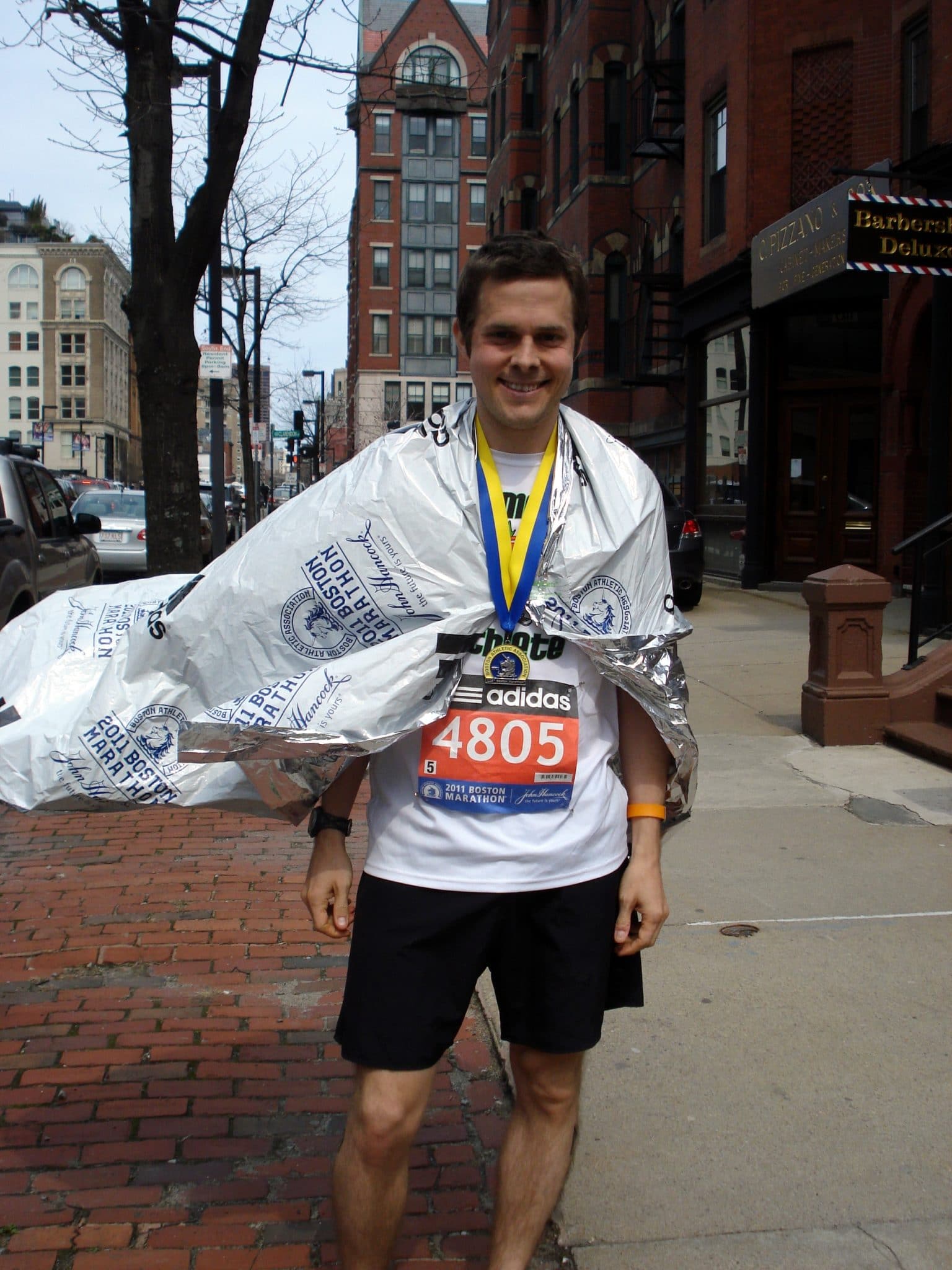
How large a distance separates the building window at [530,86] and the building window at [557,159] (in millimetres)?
3125

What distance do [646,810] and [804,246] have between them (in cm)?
1346

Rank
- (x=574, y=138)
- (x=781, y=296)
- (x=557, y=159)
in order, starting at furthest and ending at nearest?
(x=557, y=159), (x=574, y=138), (x=781, y=296)

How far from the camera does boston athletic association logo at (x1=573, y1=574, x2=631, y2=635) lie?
91.4 inches

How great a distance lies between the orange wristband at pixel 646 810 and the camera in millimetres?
2455

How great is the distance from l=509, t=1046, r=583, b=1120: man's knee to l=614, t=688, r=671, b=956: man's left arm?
0.23 metres

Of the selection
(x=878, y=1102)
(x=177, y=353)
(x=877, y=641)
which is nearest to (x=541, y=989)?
A: (x=878, y=1102)

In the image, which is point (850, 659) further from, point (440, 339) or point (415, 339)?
point (440, 339)

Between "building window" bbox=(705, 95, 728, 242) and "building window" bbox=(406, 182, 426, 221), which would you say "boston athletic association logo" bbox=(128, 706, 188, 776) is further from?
"building window" bbox=(406, 182, 426, 221)

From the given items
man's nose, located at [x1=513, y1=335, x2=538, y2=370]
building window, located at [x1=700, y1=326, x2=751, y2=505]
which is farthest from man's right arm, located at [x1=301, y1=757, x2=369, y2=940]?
building window, located at [x1=700, y1=326, x2=751, y2=505]

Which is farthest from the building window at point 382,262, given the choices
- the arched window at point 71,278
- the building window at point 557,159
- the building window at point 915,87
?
the building window at point 915,87

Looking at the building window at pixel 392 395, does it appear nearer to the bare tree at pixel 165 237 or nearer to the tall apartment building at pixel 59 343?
the tall apartment building at pixel 59 343

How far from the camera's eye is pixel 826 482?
57.3 ft

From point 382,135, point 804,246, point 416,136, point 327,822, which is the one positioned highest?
point 416,136

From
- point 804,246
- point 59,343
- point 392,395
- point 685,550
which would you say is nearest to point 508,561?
point 685,550
